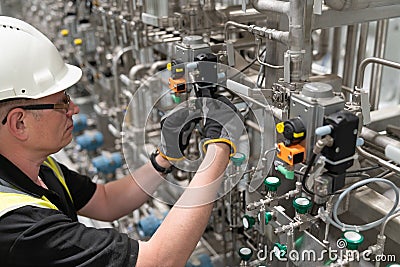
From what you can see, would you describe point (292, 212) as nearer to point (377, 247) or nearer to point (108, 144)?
point (377, 247)

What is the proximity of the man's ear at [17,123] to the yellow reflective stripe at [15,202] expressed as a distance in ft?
0.49

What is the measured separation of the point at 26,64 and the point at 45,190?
0.35m

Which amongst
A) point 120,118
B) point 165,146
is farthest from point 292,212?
point 120,118

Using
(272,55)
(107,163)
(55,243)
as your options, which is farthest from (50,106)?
(107,163)

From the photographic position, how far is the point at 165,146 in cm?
133

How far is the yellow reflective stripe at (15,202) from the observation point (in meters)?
1.02

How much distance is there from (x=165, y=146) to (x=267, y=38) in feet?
1.43

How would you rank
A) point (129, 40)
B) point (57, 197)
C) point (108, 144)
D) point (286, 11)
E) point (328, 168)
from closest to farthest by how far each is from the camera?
point (328, 168) < point (286, 11) < point (57, 197) < point (129, 40) < point (108, 144)

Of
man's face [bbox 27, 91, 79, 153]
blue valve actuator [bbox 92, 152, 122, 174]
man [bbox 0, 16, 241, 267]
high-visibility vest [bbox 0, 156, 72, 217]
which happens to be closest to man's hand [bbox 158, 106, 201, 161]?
man [bbox 0, 16, 241, 267]

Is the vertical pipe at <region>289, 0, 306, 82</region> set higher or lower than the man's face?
higher

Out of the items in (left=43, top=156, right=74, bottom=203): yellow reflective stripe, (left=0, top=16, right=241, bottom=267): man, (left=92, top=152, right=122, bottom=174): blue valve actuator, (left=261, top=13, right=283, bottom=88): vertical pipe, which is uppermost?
(left=261, top=13, right=283, bottom=88): vertical pipe

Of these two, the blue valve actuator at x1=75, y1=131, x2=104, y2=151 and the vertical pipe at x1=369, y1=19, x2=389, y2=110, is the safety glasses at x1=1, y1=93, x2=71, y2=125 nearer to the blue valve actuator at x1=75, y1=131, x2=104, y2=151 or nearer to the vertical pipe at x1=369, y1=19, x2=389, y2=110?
the vertical pipe at x1=369, y1=19, x2=389, y2=110

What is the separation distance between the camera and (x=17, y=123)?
3.60ft

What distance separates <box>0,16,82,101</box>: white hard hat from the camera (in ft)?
3.56
